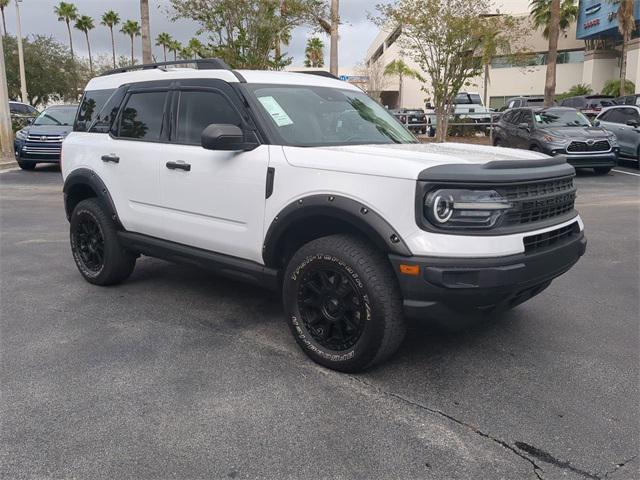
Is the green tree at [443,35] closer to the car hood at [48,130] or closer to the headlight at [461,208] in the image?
the car hood at [48,130]

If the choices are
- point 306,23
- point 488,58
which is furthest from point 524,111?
point 306,23

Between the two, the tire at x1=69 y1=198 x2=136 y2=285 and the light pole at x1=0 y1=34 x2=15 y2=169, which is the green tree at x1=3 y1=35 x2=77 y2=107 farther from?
the tire at x1=69 y1=198 x2=136 y2=285

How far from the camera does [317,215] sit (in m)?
3.49

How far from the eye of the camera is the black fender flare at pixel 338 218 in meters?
3.13

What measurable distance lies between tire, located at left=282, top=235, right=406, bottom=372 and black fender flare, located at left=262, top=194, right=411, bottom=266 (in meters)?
0.16

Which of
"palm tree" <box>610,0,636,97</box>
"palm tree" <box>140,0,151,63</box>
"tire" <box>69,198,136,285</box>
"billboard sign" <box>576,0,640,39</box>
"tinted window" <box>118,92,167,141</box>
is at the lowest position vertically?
"tire" <box>69,198,136,285</box>

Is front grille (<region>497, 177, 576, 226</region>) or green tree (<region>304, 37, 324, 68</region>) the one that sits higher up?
green tree (<region>304, 37, 324, 68</region>)

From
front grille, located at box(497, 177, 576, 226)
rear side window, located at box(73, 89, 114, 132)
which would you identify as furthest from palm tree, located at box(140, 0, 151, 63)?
front grille, located at box(497, 177, 576, 226)

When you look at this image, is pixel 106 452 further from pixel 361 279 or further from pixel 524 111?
pixel 524 111

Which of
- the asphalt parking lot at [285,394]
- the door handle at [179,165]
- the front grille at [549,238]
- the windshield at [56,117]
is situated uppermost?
the windshield at [56,117]

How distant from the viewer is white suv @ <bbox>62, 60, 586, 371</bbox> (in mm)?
3057

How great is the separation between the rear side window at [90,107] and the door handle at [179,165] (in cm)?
141

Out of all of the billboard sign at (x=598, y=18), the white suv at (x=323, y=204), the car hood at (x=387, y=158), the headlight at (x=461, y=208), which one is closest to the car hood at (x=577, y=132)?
the white suv at (x=323, y=204)

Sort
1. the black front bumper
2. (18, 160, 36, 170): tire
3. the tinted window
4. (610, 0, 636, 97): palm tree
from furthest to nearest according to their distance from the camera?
1. (610, 0, 636, 97): palm tree
2. (18, 160, 36, 170): tire
3. the tinted window
4. the black front bumper
